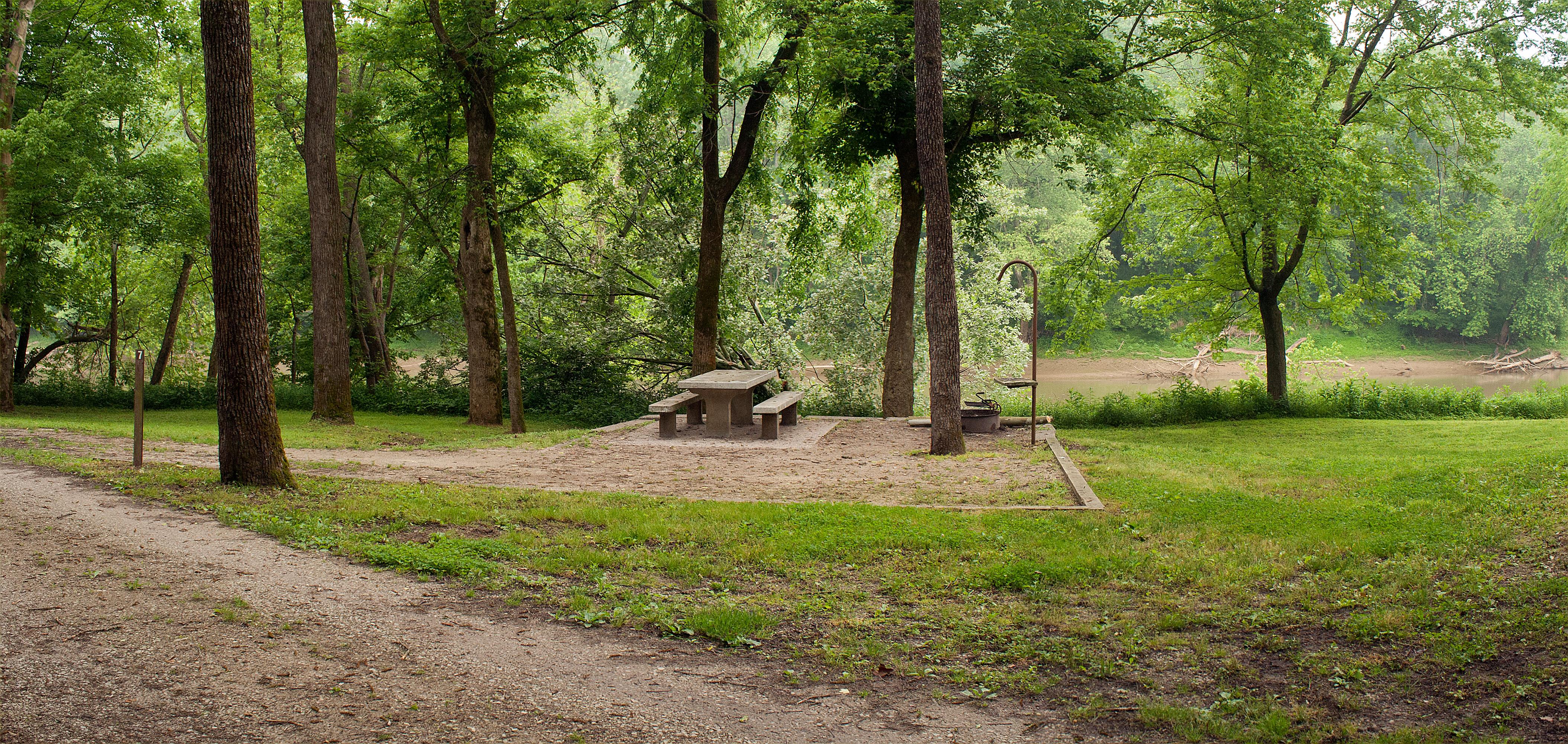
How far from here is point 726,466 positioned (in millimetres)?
9781

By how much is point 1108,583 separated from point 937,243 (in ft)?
19.3

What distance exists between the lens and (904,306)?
15.5 metres

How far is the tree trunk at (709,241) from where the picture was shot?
15.1 m

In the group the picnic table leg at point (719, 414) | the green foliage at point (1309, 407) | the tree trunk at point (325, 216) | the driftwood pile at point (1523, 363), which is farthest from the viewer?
the driftwood pile at point (1523, 363)

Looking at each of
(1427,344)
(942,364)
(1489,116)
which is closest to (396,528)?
(942,364)

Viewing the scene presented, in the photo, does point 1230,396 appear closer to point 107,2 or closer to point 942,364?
point 942,364

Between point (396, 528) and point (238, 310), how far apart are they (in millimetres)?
2465

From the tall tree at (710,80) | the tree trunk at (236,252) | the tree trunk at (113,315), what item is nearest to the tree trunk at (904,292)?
the tall tree at (710,80)

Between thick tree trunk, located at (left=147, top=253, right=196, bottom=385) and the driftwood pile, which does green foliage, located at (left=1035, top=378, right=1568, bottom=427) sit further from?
the driftwood pile

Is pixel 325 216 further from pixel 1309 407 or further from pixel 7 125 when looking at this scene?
pixel 1309 407

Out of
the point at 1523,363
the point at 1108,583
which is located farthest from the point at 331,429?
the point at 1523,363

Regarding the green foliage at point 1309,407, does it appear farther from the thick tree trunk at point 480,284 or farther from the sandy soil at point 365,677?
the sandy soil at point 365,677

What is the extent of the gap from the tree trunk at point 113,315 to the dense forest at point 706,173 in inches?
8.7

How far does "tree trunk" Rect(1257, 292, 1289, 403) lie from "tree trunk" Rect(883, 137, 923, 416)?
757cm
